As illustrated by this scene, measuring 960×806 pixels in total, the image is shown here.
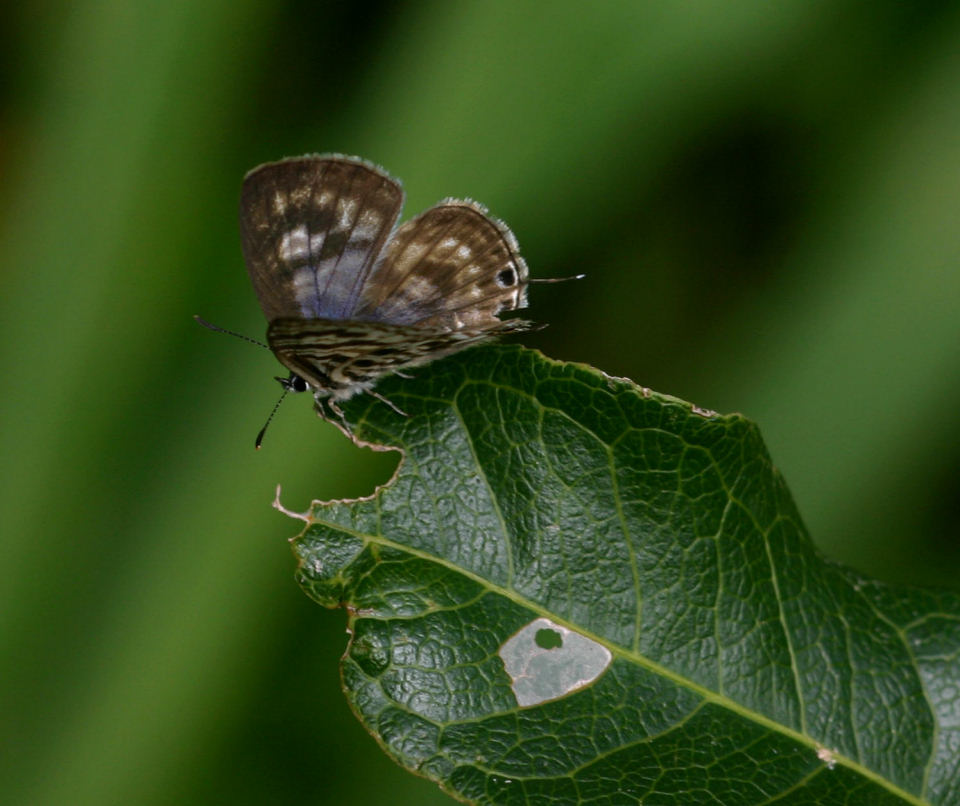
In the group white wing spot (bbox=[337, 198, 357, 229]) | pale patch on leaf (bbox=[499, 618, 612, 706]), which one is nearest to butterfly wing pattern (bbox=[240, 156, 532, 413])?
white wing spot (bbox=[337, 198, 357, 229])

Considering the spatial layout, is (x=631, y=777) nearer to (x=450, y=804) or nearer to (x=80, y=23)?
(x=450, y=804)

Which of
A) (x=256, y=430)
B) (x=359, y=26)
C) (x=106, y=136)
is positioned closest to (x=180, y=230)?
(x=106, y=136)

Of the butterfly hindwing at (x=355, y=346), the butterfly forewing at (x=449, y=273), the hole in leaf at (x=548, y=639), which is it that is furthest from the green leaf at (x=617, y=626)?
the butterfly forewing at (x=449, y=273)

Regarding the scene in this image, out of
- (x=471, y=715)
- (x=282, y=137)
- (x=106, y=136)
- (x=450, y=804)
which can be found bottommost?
(x=450, y=804)

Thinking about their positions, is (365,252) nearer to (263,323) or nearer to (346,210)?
(346,210)

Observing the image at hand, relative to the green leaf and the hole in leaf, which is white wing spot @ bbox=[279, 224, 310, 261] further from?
the hole in leaf

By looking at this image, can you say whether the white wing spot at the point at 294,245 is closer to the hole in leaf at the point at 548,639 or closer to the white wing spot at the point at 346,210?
the white wing spot at the point at 346,210

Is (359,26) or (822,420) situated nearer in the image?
(822,420)
